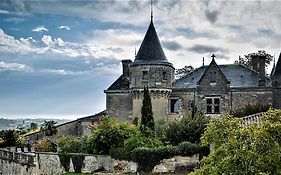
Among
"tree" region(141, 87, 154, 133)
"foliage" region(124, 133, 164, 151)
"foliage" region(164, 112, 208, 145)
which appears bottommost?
"foliage" region(124, 133, 164, 151)

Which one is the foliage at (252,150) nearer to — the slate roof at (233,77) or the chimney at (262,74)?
the chimney at (262,74)

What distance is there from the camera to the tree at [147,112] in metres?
37.6

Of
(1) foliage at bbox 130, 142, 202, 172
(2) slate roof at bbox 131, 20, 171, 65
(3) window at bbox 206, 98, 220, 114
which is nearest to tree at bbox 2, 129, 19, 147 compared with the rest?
(2) slate roof at bbox 131, 20, 171, 65

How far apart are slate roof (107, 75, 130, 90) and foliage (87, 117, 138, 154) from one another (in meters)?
11.8

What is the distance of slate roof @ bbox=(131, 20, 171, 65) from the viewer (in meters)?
42.4

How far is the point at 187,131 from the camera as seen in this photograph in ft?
106

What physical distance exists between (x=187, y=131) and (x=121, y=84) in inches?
597

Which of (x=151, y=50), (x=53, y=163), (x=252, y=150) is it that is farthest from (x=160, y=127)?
(x=252, y=150)

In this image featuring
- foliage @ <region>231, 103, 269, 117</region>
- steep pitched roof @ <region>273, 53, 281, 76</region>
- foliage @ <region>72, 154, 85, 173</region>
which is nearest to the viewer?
foliage @ <region>72, 154, 85, 173</region>

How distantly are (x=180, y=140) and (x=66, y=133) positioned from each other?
61.4 ft

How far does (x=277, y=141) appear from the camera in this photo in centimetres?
1330

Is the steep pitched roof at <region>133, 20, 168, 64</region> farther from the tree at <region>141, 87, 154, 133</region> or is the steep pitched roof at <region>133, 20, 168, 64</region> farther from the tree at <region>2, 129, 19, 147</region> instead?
the tree at <region>2, 129, 19, 147</region>

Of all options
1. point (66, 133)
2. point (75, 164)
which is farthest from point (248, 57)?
point (75, 164)

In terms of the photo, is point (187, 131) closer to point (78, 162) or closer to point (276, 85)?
point (78, 162)
